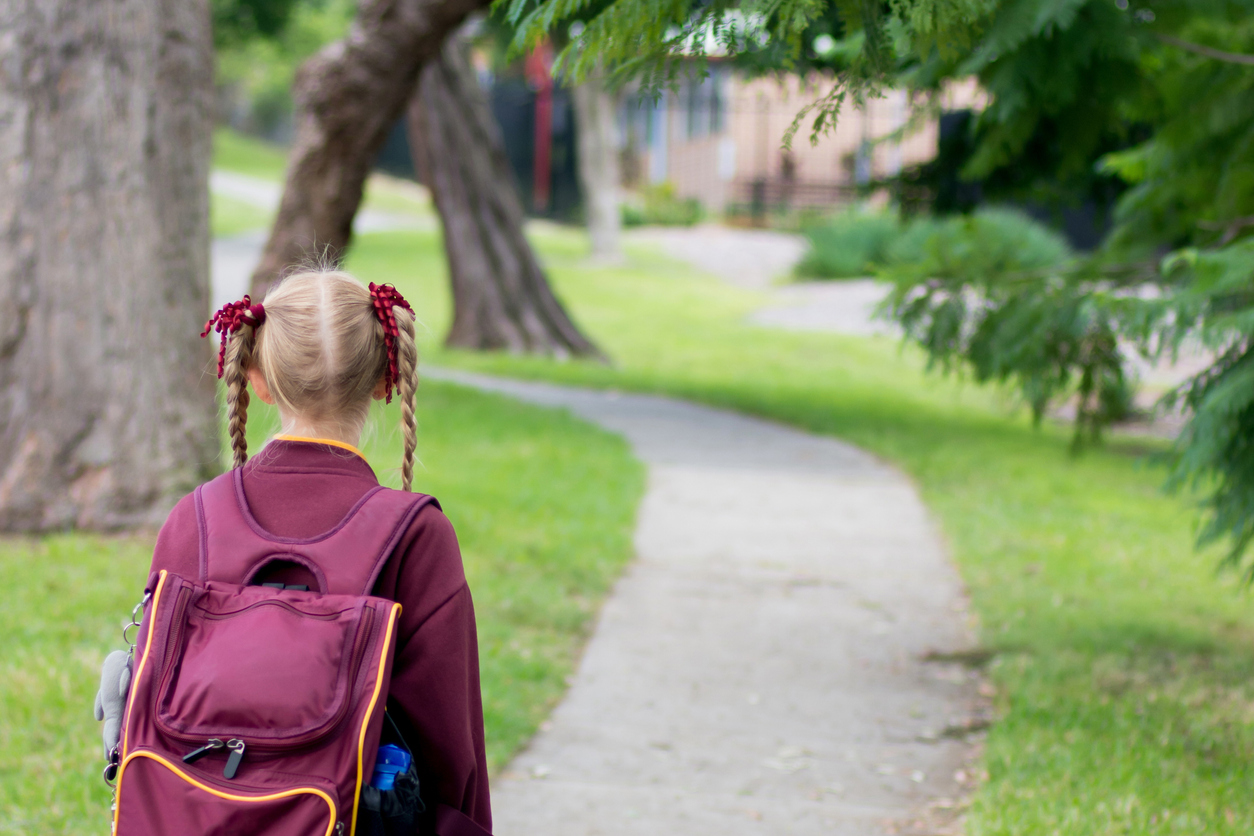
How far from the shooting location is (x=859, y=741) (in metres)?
4.18

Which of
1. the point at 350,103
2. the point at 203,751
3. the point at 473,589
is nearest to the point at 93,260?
the point at 473,589

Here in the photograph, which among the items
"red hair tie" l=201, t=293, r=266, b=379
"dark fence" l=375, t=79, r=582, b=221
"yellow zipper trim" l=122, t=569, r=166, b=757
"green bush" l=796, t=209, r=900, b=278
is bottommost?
"yellow zipper trim" l=122, t=569, r=166, b=757

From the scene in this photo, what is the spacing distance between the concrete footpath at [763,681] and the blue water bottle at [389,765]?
5.37 feet

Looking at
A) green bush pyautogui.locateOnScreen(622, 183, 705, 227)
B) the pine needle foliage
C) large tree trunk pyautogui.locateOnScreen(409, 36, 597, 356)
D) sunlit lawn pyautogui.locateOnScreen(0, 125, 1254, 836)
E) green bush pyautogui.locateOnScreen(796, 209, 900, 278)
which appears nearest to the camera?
the pine needle foliage

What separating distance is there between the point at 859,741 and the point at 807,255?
20.0 m

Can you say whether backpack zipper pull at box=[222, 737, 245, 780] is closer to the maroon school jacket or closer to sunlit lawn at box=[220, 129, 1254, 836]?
the maroon school jacket

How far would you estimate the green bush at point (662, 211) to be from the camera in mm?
31891

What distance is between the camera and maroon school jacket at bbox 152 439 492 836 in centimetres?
182

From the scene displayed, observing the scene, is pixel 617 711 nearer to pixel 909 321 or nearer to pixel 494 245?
pixel 909 321

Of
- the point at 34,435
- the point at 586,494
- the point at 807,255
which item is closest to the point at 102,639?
the point at 34,435

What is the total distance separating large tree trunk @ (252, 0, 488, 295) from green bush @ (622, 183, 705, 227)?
24.0 metres

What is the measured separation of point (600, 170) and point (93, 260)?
779 inches

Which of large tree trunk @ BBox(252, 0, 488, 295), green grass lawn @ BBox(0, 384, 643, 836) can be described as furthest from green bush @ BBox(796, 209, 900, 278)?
large tree trunk @ BBox(252, 0, 488, 295)

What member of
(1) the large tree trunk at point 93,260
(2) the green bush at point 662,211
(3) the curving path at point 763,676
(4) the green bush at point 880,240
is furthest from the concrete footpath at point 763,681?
(2) the green bush at point 662,211
